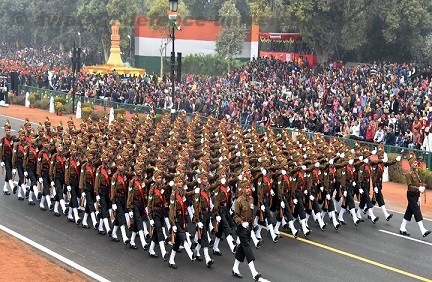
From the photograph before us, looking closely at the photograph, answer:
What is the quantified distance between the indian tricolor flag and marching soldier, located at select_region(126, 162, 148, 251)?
52.4 meters

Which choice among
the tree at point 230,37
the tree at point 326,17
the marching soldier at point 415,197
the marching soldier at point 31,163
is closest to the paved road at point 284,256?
the marching soldier at point 415,197

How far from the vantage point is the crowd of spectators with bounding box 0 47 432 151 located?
2942 centimetres

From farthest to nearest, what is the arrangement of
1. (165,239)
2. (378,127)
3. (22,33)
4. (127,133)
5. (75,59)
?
(22,33)
(75,59)
(378,127)
(127,133)
(165,239)

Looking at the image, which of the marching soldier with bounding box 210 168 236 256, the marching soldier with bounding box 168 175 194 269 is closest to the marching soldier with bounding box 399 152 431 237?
the marching soldier with bounding box 210 168 236 256

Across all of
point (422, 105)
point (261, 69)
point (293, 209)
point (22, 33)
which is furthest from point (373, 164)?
point (22, 33)

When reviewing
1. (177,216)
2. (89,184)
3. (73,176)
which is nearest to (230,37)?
(73,176)

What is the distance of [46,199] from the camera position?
65.5 ft

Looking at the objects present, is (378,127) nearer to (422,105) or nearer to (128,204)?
(422,105)

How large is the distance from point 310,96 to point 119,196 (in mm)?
19612

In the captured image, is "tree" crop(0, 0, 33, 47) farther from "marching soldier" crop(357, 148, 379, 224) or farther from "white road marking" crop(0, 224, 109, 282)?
"marching soldier" crop(357, 148, 379, 224)

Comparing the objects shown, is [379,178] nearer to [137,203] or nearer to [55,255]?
[137,203]

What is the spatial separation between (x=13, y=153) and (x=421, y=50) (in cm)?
2951

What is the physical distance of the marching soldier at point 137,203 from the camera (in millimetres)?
16078

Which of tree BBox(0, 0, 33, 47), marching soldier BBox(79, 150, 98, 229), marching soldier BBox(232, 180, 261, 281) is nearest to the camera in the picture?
marching soldier BBox(232, 180, 261, 281)
